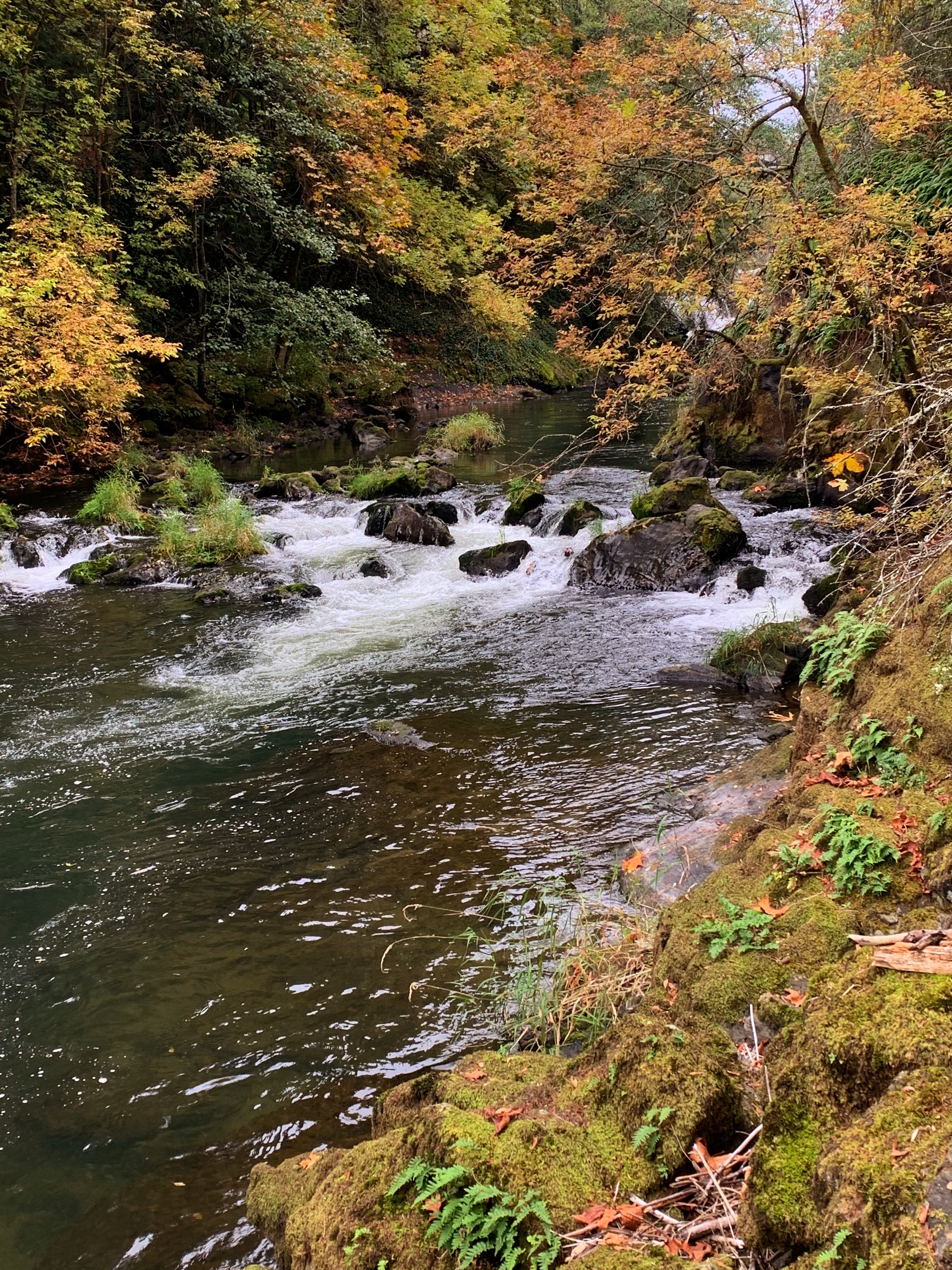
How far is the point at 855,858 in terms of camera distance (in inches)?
106

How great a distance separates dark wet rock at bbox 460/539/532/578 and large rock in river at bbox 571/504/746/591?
1.06 meters

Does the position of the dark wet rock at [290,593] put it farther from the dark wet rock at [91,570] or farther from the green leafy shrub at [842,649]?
the green leafy shrub at [842,649]

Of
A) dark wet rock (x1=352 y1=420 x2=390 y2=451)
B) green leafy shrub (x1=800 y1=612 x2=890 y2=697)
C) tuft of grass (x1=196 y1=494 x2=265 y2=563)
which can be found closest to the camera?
green leafy shrub (x1=800 y1=612 x2=890 y2=697)

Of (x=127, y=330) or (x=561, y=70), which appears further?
(x=127, y=330)

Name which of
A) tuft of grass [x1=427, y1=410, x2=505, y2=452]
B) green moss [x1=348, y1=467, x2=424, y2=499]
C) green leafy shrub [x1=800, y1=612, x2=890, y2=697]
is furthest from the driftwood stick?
tuft of grass [x1=427, y1=410, x2=505, y2=452]

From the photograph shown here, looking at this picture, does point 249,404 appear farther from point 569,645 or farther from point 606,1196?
point 606,1196

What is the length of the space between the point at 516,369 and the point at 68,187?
66.0 feet

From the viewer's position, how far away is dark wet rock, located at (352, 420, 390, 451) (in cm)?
2238

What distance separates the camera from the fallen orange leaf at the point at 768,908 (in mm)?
2756

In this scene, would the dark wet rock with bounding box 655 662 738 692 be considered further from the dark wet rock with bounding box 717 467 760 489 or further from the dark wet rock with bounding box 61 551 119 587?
the dark wet rock with bounding box 61 551 119 587

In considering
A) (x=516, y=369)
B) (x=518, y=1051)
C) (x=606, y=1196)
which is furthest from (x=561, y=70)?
(x=516, y=369)

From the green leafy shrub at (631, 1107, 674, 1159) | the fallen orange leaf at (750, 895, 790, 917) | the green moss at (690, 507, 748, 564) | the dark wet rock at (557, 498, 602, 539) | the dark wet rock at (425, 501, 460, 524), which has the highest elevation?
the dark wet rock at (425, 501, 460, 524)

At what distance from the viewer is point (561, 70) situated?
971cm

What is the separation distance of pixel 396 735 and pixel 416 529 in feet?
24.4
